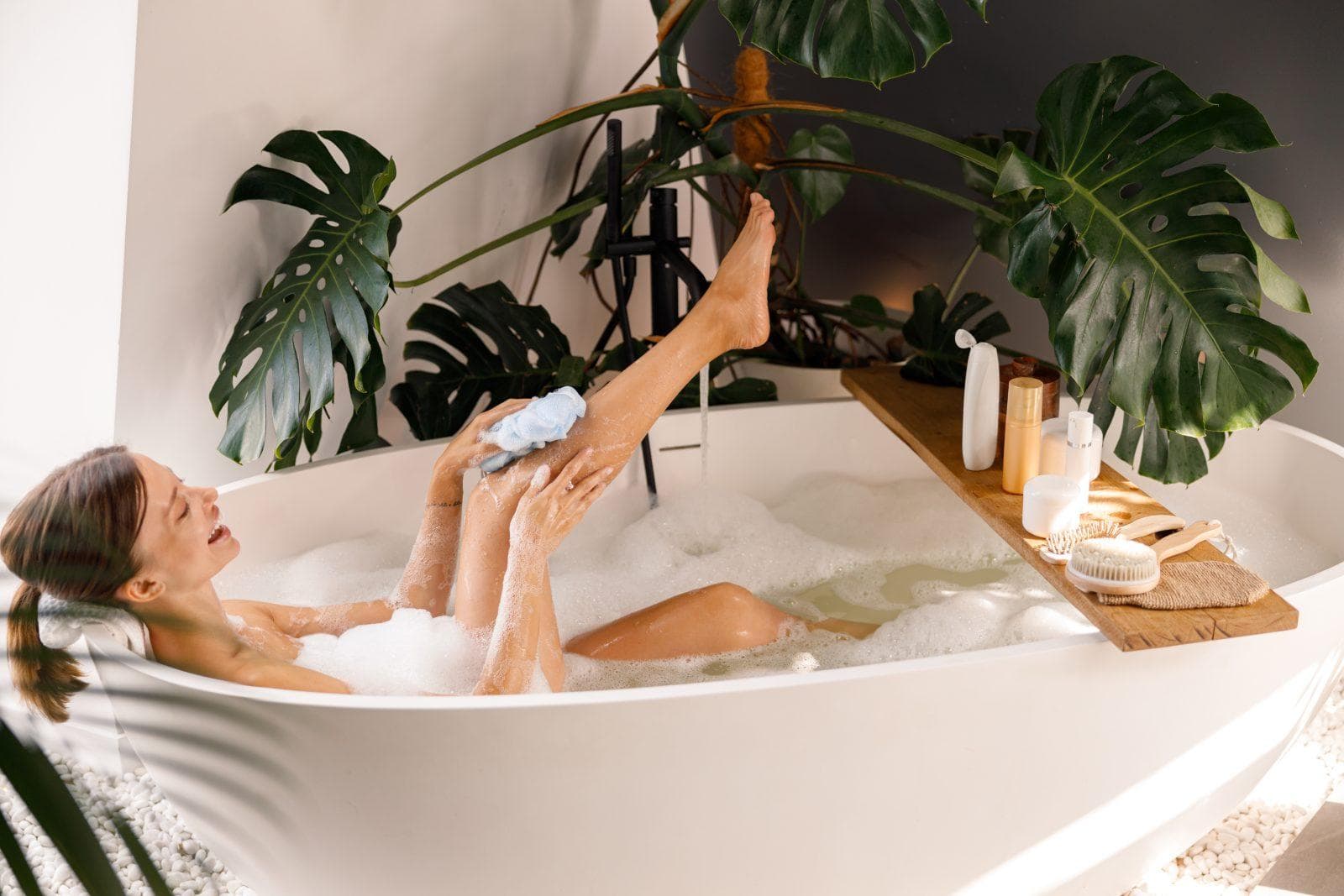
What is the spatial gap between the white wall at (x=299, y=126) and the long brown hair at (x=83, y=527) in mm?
540

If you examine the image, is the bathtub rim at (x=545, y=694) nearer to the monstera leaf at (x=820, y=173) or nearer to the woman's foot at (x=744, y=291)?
the woman's foot at (x=744, y=291)

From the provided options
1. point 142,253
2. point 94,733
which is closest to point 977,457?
point 142,253

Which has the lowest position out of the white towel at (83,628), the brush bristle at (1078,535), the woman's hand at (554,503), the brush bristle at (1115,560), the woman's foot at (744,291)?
the white towel at (83,628)

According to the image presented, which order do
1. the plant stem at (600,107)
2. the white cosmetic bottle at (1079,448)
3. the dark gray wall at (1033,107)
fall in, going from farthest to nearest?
the dark gray wall at (1033,107) < the plant stem at (600,107) < the white cosmetic bottle at (1079,448)

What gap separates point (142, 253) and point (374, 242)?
38 cm

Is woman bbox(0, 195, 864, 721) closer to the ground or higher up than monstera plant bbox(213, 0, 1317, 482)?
closer to the ground

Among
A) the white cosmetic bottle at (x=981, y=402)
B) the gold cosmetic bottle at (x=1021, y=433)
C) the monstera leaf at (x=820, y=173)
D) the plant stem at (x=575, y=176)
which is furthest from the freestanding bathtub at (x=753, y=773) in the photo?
the plant stem at (x=575, y=176)

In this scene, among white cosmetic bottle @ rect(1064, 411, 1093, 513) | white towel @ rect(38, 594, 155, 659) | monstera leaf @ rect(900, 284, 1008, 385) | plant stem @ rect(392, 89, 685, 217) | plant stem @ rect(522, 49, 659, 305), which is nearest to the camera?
white towel @ rect(38, 594, 155, 659)

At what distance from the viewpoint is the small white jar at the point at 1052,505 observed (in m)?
1.83

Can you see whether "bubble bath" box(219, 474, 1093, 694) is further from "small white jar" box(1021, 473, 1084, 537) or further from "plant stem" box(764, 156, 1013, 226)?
"plant stem" box(764, 156, 1013, 226)

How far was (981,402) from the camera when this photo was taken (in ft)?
6.93

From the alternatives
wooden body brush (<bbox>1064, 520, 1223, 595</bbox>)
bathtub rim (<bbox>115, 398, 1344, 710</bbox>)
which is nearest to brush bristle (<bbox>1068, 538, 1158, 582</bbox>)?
wooden body brush (<bbox>1064, 520, 1223, 595</bbox>)

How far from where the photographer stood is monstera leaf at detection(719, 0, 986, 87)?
188 cm

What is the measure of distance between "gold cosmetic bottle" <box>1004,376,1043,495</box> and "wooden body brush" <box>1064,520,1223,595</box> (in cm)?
27
